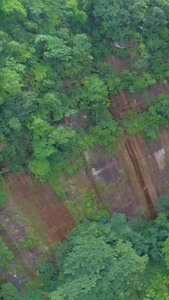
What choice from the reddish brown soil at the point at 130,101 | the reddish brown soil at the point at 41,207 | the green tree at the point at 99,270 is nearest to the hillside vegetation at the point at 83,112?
the green tree at the point at 99,270

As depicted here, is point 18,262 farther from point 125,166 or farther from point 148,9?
point 148,9

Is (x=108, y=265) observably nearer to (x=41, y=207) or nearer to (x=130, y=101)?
(x=41, y=207)

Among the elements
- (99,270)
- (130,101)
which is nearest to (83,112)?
(130,101)

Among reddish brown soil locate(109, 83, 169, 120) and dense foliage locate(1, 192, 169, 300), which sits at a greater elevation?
reddish brown soil locate(109, 83, 169, 120)

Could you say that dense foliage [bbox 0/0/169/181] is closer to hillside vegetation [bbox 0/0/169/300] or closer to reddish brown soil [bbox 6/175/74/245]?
hillside vegetation [bbox 0/0/169/300]

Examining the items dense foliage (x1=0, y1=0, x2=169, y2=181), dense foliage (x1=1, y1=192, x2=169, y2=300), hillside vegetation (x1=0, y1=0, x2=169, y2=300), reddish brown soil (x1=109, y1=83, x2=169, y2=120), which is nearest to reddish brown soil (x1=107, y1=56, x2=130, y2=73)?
hillside vegetation (x1=0, y1=0, x2=169, y2=300)

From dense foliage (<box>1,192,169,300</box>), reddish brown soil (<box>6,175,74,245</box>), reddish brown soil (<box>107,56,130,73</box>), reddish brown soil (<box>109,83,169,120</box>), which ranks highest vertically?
reddish brown soil (<box>107,56,130,73</box>)
